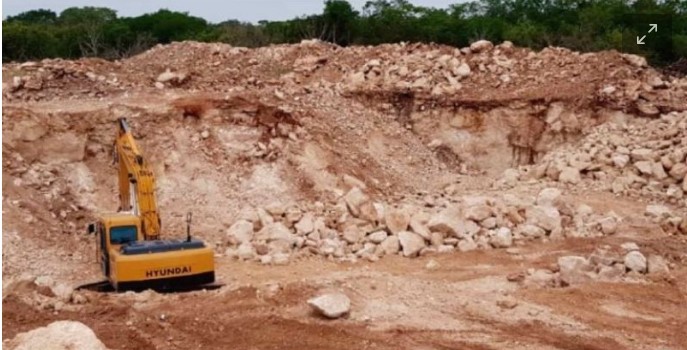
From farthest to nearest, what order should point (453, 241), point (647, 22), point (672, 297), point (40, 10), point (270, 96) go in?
1. point (40, 10)
2. point (647, 22)
3. point (270, 96)
4. point (453, 241)
5. point (672, 297)

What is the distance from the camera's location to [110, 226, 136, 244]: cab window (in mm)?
8664

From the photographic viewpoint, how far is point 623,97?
1473 cm

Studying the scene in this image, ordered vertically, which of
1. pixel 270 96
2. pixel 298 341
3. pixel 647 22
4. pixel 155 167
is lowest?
pixel 298 341

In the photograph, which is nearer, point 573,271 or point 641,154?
point 573,271

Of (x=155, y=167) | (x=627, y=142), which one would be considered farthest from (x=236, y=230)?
(x=627, y=142)

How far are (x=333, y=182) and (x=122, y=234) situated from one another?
198 inches

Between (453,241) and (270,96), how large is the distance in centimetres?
506

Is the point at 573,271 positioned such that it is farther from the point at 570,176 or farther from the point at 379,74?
the point at 379,74

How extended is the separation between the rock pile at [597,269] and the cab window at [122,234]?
13.9ft

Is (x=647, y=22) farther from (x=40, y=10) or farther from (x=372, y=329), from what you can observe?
(x=40, y=10)

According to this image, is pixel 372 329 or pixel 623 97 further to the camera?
pixel 623 97

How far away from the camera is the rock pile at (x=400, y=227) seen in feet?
34.7

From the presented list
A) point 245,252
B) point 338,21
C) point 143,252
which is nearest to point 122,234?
point 143,252

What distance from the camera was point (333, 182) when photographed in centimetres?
1320
